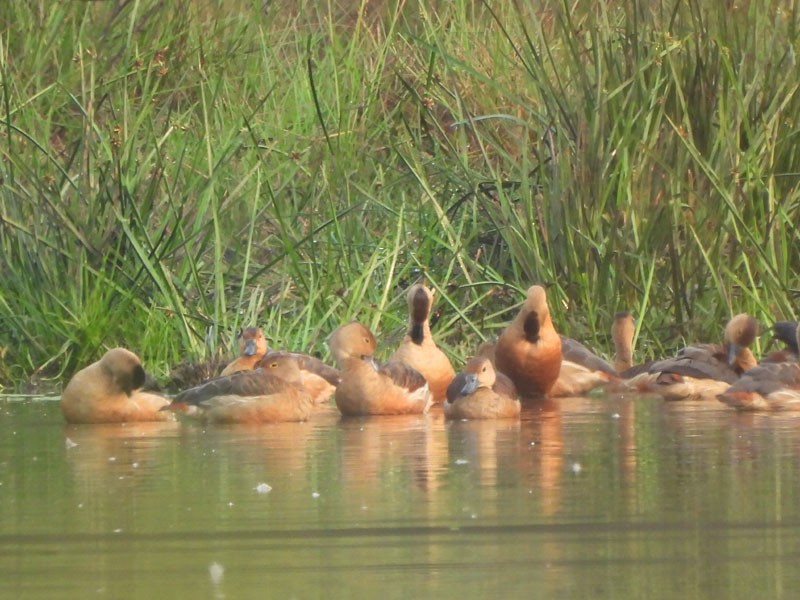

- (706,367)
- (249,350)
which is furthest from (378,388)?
(706,367)

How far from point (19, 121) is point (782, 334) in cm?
528

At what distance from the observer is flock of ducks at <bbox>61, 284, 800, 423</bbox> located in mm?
10047

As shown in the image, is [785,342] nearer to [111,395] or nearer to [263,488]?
[111,395]

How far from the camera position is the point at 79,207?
12.4 m

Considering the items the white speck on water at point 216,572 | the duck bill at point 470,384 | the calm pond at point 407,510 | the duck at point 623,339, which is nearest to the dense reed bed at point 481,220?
the duck at point 623,339

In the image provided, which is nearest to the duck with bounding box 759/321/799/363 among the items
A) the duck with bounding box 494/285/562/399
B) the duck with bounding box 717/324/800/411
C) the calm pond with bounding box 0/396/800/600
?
the duck with bounding box 717/324/800/411

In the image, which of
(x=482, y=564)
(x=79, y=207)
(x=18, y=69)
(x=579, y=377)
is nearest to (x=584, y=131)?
(x=579, y=377)

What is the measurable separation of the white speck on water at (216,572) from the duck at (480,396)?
4234 mm

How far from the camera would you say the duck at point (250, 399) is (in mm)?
9969

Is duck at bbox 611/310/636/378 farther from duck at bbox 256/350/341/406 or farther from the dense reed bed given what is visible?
duck at bbox 256/350/341/406

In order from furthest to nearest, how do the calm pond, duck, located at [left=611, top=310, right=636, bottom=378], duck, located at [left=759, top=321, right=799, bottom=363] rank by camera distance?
1. duck, located at [left=611, top=310, right=636, bottom=378]
2. duck, located at [left=759, top=321, right=799, bottom=363]
3. the calm pond

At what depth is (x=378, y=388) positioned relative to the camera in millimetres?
10156

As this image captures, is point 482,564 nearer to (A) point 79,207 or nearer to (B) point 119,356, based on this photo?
(B) point 119,356

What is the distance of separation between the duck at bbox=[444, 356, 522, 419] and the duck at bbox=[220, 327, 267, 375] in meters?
1.27
